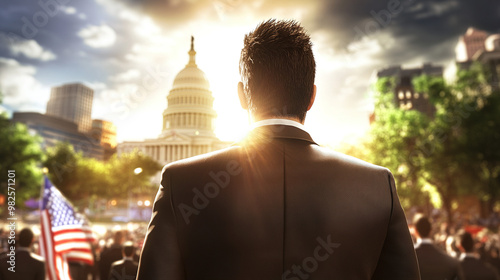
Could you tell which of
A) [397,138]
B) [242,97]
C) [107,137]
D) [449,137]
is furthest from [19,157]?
[242,97]

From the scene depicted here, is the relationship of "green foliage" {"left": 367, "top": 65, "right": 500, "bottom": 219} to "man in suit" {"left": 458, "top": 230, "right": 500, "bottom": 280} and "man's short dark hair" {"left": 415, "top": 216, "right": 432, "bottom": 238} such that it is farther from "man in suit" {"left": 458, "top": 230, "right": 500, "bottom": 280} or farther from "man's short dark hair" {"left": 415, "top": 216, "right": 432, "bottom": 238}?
"man's short dark hair" {"left": 415, "top": 216, "right": 432, "bottom": 238}

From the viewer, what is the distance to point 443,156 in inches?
1086

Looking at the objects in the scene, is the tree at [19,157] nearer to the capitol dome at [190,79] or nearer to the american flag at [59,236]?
the american flag at [59,236]

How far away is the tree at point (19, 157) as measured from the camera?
33.2m

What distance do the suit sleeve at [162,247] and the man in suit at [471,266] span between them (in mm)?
6041

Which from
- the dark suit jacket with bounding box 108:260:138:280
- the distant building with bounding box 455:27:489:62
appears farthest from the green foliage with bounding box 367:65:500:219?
the distant building with bounding box 455:27:489:62

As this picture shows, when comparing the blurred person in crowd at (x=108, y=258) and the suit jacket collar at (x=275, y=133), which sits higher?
the suit jacket collar at (x=275, y=133)

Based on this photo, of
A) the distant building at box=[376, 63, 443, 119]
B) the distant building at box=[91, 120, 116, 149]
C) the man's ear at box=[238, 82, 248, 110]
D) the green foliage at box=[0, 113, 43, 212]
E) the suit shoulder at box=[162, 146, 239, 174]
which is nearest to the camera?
the suit shoulder at box=[162, 146, 239, 174]

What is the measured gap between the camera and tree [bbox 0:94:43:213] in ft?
109

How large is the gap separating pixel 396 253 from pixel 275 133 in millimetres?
670

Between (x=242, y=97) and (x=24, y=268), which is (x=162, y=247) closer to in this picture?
(x=242, y=97)

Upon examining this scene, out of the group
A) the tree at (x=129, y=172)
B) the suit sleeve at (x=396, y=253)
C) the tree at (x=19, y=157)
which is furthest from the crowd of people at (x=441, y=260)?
the tree at (x=129, y=172)

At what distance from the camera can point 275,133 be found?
1.48 metres

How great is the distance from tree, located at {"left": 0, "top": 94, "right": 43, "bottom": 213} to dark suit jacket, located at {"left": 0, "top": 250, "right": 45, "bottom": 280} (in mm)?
32587
